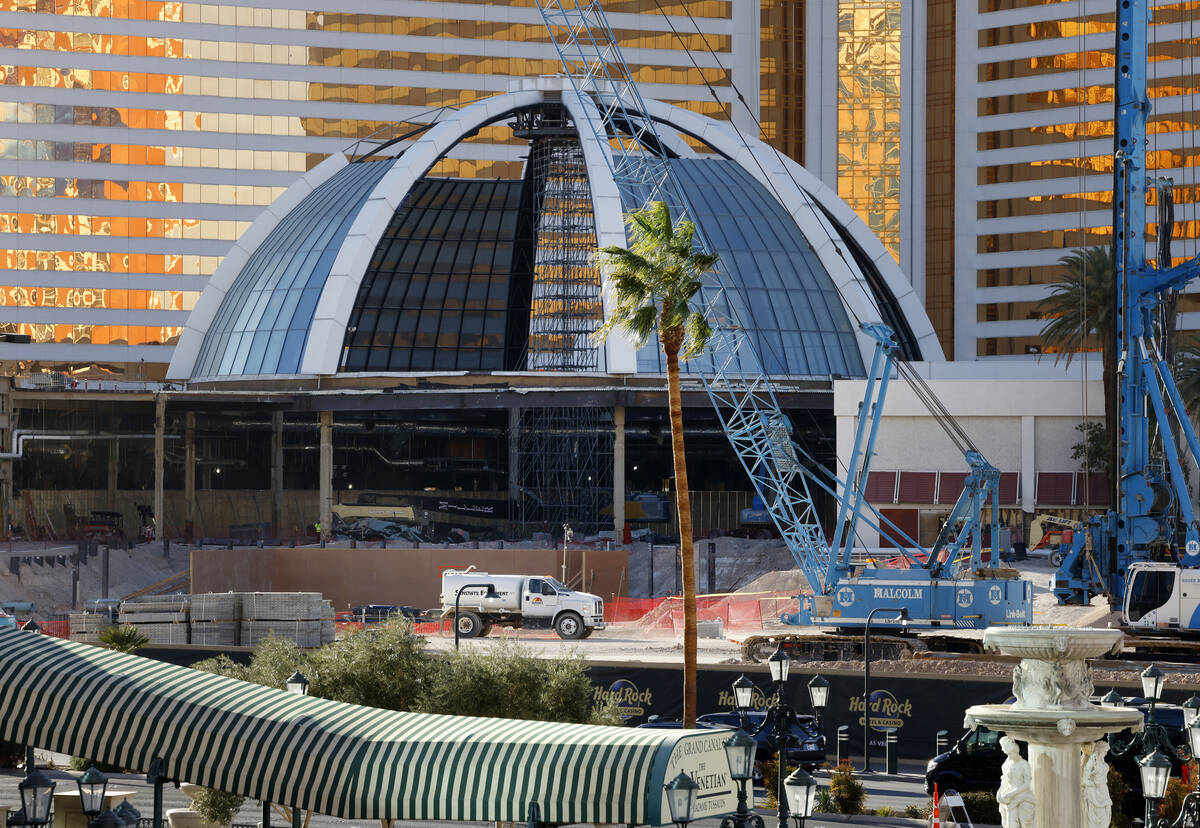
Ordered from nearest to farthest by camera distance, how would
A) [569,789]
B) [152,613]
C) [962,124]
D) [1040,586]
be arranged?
[569,789], [152,613], [1040,586], [962,124]

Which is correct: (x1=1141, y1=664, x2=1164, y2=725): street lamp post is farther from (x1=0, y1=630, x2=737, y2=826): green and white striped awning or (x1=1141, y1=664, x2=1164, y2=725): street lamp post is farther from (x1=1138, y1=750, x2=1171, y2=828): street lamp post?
(x1=0, y1=630, x2=737, y2=826): green and white striped awning

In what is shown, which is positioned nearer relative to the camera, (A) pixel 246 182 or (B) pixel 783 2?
(A) pixel 246 182

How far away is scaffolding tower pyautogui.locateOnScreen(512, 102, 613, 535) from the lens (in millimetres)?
102688

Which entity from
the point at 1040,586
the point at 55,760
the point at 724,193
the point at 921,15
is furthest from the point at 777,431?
the point at 921,15

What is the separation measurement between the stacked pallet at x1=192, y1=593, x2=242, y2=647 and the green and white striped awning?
102 ft

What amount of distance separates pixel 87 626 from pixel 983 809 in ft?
106

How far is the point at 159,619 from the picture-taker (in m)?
56.8

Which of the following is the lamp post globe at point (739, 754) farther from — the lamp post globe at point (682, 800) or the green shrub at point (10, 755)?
the green shrub at point (10, 755)

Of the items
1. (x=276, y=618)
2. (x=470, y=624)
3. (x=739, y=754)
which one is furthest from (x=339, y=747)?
(x=470, y=624)

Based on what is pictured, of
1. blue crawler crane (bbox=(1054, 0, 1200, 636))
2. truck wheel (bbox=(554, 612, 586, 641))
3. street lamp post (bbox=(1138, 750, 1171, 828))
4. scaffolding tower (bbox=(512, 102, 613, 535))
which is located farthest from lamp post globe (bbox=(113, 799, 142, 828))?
scaffolding tower (bbox=(512, 102, 613, 535))

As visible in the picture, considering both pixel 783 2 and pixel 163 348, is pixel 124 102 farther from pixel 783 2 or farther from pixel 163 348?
pixel 783 2

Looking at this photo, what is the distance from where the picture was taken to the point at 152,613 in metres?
57.0

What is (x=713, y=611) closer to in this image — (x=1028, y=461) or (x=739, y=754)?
(x=1028, y=461)

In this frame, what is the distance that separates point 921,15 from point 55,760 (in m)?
120
